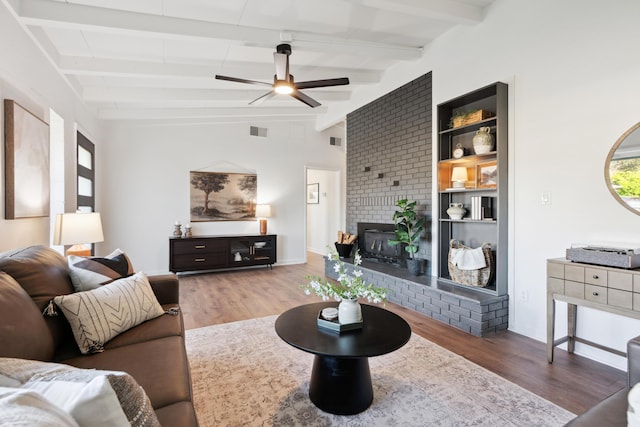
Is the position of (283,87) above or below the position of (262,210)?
above

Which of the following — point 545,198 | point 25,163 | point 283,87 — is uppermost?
point 283,87

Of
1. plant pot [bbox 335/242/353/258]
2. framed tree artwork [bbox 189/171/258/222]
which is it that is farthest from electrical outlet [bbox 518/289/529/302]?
framed tree artwork [bbox 189/171/258/222]

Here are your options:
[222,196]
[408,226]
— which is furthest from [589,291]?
[222,196]

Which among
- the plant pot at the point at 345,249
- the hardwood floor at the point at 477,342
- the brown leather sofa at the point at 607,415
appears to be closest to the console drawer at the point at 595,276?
the hardwood floor at the point at 477,342

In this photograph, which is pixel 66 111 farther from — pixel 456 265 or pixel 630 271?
pixel 630 271

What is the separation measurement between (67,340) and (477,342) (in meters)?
2.95

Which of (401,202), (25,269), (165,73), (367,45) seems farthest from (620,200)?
(165,73)

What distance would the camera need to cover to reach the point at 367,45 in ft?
12.4

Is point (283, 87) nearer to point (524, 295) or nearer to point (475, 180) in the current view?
point (475, 180)

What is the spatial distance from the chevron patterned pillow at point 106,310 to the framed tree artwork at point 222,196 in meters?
4.10

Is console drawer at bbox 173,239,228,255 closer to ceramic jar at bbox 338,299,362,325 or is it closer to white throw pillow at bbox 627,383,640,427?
ceramic jar at bbox 338,299,362,325

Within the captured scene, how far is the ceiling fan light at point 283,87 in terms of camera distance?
315 cm

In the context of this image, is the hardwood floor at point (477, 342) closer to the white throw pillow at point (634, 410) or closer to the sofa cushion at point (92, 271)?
the white throw pillow at point (634, 410)

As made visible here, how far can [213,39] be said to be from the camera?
315 cm
